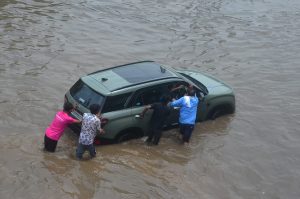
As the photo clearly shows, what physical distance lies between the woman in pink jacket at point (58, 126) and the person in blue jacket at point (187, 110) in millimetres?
2508

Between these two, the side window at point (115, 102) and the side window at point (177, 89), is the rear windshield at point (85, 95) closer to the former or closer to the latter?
the side window at point (115, 102)

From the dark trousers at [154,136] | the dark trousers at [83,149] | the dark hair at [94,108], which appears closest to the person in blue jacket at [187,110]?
the dark trousers at [154,136]

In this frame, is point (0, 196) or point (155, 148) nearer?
point (0, 196)

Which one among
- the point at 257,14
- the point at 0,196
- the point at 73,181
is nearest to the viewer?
the point at 0,196

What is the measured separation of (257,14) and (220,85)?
538 inches

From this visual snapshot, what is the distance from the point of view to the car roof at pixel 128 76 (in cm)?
1109

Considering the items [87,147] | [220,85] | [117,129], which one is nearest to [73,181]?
[87,147]

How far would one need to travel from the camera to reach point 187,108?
37.4ft

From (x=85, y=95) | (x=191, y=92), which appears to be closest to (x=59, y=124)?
(x=85, y=95)

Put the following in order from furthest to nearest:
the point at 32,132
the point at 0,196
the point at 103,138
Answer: the point at 32,132 < the point at 103,138 < the point at 0,196

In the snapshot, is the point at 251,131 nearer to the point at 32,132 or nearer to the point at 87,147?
the point at 87,147

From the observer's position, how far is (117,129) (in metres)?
10.8

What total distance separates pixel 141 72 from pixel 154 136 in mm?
1611

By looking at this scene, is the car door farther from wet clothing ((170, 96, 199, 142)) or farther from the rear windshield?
the rear windshield
